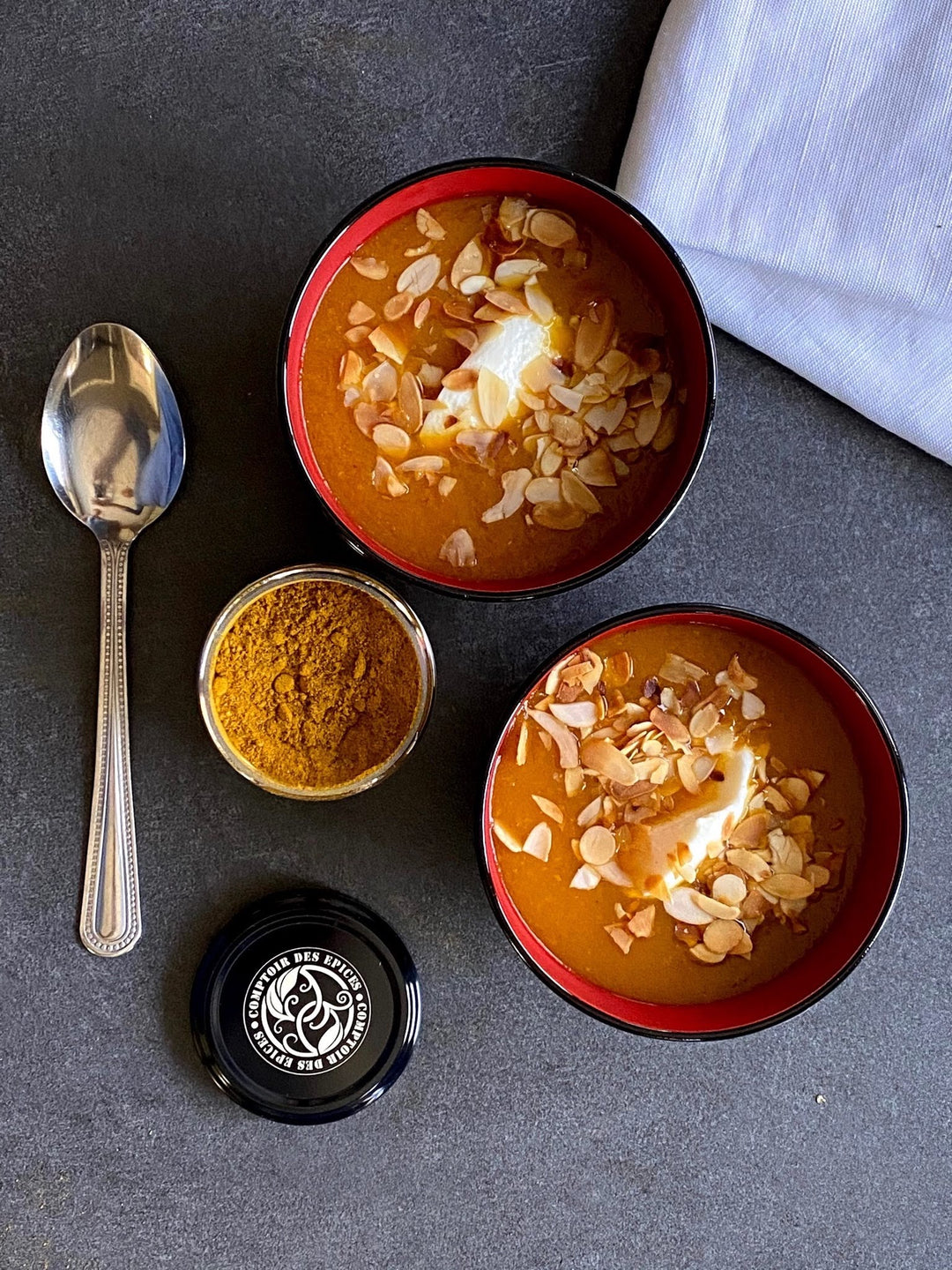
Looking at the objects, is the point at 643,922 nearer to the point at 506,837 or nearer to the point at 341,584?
the point at 506,837

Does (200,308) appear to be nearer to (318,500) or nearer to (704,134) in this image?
(318,500)

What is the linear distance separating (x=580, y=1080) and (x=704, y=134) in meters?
1.34

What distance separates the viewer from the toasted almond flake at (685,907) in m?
1.27

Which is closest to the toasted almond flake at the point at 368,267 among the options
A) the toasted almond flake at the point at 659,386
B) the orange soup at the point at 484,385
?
the orange soup at the point at 484,385

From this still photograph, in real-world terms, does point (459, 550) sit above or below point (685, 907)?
above

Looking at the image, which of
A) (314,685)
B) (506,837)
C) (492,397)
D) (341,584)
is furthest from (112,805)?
(492,397)

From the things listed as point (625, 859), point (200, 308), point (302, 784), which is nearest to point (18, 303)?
point (200, 308)

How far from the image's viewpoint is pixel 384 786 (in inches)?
56.3

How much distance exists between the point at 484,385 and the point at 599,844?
0.59 metres

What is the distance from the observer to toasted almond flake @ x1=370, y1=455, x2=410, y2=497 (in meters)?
1.23

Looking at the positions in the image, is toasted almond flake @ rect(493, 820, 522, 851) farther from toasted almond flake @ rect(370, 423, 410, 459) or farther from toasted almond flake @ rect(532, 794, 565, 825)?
toasted almond flake @ rect(370, 423, 410, 459)

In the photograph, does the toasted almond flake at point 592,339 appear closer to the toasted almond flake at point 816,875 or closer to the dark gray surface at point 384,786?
the dark gray surface at point 384,786

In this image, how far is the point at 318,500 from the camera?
3.85 feet

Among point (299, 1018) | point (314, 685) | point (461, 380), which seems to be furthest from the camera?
A: point (299, 1018)
